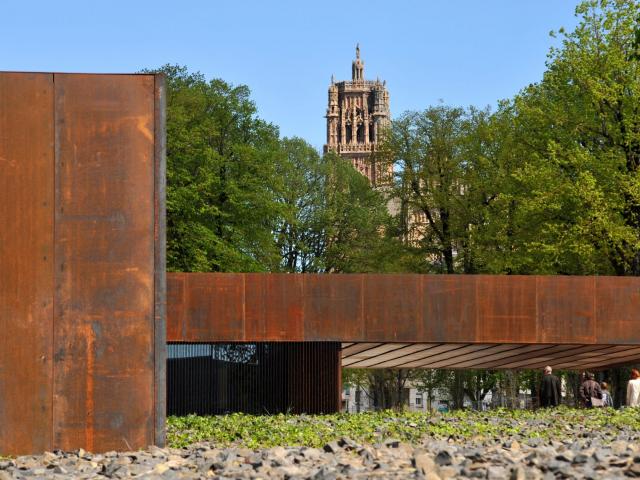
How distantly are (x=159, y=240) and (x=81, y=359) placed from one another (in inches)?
69.7

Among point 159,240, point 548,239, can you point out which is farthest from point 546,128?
point 159,240

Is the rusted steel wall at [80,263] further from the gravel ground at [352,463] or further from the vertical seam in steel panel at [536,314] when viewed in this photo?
the vertical seam in steel panel at [536,314]

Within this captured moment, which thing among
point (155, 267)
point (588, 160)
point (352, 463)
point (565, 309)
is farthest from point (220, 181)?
point (352, 463)

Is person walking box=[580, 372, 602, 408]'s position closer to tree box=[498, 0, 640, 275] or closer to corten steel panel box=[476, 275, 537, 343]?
corten steel panel box=[476, 275, 537, 343]

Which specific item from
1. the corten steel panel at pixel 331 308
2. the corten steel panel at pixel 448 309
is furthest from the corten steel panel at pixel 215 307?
the corten steel panel at pixel 448 309

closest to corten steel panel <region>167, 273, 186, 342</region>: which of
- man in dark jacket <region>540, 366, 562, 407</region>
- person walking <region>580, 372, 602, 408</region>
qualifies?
man in dark jacket <region>540, 366, 562, 407</region>

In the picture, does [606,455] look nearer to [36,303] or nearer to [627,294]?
[36,303]

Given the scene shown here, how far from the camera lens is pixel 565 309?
25172mm

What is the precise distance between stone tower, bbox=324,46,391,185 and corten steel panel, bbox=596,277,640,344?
437ft

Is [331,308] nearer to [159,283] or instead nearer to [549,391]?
[549,391]

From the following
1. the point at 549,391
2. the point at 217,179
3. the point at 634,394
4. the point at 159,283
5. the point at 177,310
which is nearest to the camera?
the point at 159,283

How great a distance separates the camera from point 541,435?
1706 cm

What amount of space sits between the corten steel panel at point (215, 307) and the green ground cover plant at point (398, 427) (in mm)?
2775

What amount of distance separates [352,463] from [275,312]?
1338 centimetres
